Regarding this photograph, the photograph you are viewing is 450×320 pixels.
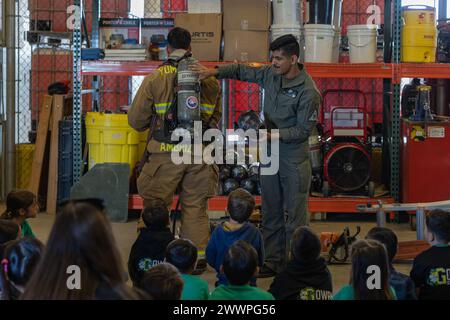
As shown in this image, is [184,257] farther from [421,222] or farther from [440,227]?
[421,222]

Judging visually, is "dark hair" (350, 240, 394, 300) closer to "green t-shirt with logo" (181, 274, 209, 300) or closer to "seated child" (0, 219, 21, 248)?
"green t-shirt with logo" (181, 274, 209, 300)

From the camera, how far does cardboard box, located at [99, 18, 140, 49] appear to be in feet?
36.2

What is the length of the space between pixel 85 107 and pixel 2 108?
407 cm

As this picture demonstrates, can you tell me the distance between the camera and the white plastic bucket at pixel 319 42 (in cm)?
1048

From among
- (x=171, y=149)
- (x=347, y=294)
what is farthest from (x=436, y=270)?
(x=171, y=149)

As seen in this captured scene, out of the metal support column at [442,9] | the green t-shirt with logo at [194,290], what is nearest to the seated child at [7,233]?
the green t-shirt with logo at [194,290]

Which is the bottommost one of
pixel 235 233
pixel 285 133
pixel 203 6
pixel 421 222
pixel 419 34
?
pixel 421 222

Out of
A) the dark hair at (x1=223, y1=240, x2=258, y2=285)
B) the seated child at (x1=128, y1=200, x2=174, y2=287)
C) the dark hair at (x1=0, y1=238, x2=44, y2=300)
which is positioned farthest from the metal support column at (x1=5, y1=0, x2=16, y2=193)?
the dark hair at (x1=0, y1=238, x2=44, y2=300)

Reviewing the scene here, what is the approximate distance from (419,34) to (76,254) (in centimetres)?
833

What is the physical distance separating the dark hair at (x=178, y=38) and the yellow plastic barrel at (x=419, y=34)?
3839 millimetres

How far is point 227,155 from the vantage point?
1092cm

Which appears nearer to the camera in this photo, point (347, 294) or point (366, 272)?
point (366, 272)
